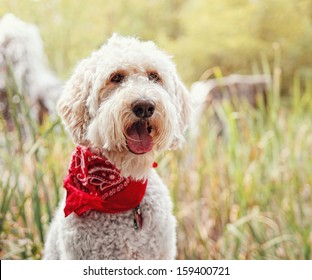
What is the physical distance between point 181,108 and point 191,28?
768 millimetres

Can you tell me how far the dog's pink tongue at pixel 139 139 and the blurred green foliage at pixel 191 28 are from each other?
0.67 meters

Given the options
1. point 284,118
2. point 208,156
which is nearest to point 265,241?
point 208,156

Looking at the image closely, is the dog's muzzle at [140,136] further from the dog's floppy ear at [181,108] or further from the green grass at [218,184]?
the green grass at [218,184]

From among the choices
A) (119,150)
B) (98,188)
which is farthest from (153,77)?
(98,188)

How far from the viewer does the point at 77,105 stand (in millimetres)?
1378

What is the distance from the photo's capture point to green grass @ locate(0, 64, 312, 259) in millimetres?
1835

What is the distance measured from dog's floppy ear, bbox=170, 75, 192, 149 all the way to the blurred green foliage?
501 millimetres

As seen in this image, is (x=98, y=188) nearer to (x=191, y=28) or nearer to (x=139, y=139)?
(x=139, y=139)

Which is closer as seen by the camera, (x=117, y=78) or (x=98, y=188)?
(x=117, y=78)

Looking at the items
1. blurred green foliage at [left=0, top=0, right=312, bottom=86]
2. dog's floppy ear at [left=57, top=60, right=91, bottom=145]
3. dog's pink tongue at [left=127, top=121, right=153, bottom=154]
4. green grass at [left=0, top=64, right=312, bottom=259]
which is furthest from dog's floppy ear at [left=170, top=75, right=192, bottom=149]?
blurred green foliage at [left=0, top=0, right=312, bottom=86]

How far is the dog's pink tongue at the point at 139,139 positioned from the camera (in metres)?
1.33

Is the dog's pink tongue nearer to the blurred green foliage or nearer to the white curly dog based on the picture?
the white curly dog

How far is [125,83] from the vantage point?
1.33m

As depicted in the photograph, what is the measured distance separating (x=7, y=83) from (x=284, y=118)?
1.16m
